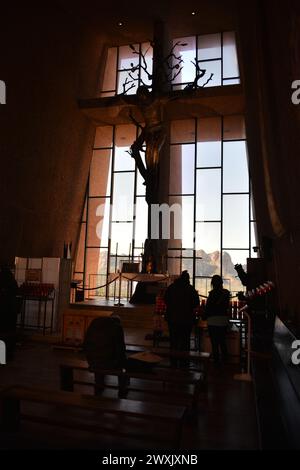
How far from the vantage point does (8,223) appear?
28.9 feet

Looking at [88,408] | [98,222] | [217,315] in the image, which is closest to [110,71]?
[98,222]

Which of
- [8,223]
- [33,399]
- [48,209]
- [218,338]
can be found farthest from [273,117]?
[48,209]

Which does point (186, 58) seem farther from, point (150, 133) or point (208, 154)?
point (150, 133)

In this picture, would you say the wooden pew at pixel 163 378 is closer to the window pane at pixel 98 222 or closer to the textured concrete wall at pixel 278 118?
the textured concrete wall at pixel 278 118

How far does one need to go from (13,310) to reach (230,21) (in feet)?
34.9

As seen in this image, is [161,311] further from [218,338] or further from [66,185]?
→ [66,185]

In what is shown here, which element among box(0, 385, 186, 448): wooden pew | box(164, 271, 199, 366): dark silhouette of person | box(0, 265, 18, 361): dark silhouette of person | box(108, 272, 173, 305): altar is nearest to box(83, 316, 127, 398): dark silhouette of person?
box(0, 385, 186, 448): wooden pew

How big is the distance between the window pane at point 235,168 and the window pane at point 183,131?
119 cm

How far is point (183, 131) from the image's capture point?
11922 mm

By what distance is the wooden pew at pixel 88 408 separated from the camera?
7.75ft

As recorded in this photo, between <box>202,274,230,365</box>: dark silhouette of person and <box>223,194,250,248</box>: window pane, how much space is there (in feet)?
19.8

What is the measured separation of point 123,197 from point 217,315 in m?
7.60

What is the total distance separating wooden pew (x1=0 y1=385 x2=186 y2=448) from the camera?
236cm

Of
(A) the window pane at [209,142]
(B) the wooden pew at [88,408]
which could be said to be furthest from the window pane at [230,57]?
(B) the wooden pew at [88,408]
